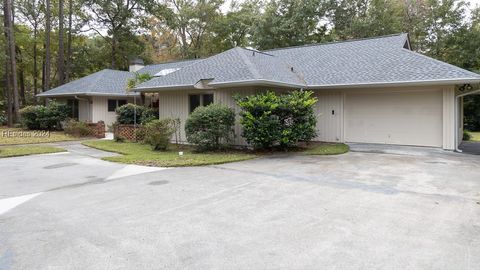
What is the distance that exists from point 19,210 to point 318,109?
38.9 ft

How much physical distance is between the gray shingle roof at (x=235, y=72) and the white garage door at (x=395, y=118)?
274 centimetres

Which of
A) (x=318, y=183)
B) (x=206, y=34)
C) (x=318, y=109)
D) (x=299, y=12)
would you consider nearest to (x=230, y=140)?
(x=318, y=109)

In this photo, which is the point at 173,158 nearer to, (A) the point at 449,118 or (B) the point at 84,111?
(A) the point at 449,118

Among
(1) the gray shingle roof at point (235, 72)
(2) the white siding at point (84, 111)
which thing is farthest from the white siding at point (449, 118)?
(2) the white siding at point (84, 111)

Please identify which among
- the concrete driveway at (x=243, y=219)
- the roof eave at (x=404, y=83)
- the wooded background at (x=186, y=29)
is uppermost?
the wooded background at (x=186, y=29)

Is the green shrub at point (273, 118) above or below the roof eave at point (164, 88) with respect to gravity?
below

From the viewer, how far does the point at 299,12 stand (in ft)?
89.1

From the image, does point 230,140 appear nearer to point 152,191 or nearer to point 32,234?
point 152,191

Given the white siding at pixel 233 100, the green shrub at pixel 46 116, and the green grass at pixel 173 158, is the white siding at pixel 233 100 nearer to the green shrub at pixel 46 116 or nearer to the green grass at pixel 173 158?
the green grass at pixel 173 158

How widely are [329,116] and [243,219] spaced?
10630 mm

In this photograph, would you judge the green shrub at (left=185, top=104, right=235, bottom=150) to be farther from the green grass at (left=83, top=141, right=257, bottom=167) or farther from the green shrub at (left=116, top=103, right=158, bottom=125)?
the green shrub at (left=116, top=103, right=158, bottom=125)

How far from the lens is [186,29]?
35219mm

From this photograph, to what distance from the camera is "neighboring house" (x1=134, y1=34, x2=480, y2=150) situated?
11.8 meters

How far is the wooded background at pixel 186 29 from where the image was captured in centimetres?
2456
